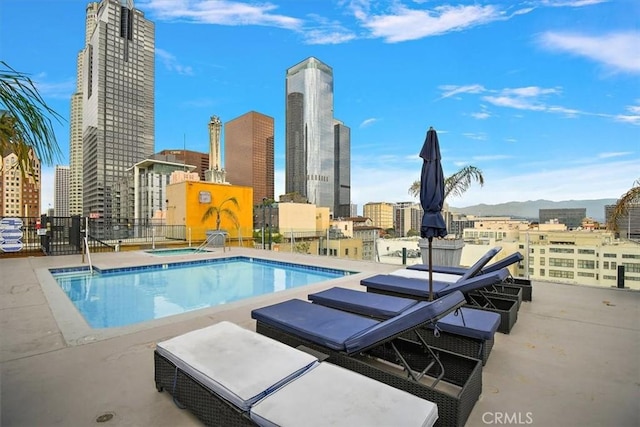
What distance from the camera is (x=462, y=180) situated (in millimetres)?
9086

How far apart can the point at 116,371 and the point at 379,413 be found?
2.29m

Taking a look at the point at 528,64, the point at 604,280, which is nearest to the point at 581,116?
the point at 528,64

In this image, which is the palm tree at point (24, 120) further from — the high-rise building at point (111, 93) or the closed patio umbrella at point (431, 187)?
the high-rise building at point (111, 93)

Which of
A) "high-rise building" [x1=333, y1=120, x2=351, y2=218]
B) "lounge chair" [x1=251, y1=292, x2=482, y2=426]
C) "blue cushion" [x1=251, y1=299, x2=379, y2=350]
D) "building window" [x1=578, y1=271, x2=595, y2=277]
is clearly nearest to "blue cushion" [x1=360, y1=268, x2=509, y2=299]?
"lounge chair" [x1=251, y1=292, x2=482, y2=426]

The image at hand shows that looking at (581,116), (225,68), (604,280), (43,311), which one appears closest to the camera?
(43,311)

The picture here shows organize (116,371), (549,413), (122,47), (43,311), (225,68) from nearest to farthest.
A: (549,413)
(116,371)
(43,311)
(225,68)
(122,47)

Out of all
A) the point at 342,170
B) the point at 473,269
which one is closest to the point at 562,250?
the point at 473,269

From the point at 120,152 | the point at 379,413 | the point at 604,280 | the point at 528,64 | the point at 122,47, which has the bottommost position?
the point at 604,280

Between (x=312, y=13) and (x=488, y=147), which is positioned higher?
(x=312, y=13)

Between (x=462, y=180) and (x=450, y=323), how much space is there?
24.2 ft

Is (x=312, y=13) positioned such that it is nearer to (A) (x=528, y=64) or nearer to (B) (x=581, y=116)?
(A) (x=528, y=64)

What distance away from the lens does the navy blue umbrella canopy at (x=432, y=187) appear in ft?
12.0

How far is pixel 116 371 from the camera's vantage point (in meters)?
2.55

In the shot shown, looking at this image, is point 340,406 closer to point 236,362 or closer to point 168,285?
point 236,362
